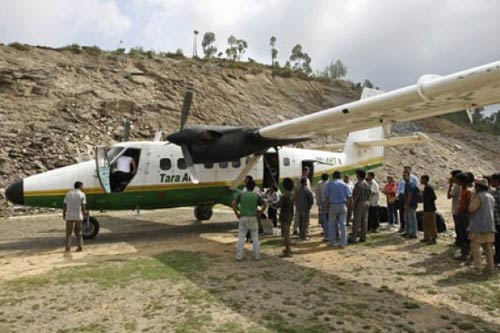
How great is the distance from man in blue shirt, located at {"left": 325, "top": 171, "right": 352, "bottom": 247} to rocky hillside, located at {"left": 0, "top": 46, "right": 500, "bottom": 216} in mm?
15295

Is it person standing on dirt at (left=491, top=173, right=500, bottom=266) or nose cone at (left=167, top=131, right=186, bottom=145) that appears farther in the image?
nose cone at (left=167, top=131, right=186, bottom=145)

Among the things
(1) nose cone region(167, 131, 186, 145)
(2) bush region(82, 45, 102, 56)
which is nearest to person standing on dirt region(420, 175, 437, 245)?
(1) nose cone region(167, 131, 186, 145)

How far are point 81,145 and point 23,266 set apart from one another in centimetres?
1653

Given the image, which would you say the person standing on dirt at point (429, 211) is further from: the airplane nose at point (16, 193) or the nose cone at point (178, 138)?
the airplane nose at point (16, 193)

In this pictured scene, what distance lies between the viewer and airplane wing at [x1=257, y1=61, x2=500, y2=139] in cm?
669

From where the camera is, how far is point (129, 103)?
30.2m

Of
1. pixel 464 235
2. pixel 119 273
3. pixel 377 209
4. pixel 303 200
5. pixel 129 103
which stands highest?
pixel 129 103

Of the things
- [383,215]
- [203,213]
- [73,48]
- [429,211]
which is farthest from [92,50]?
[429,211]

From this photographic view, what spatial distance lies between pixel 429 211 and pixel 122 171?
8799 mm

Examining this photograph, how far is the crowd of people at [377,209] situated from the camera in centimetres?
816

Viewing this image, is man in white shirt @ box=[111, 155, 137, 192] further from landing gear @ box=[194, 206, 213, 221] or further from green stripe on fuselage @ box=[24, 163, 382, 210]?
landing gear @ box=[194, 206, 213, 221]

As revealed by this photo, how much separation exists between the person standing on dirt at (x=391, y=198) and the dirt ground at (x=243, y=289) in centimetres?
Answer: 177

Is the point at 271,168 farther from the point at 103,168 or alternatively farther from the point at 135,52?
the point at 135,52

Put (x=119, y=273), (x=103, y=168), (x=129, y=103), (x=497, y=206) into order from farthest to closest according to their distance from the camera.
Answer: (x=129, y=103) < (x=103, y=168) < (x=119, y=273) < (x=497, y=206)
